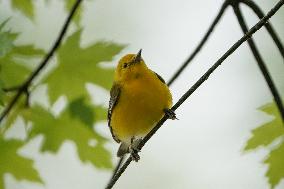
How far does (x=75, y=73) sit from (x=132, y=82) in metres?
0.28

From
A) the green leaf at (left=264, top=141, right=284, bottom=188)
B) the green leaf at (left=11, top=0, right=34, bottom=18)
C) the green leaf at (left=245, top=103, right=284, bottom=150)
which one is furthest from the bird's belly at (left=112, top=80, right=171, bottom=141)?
the green leaf at (left=11, top=0, right=34, bottom=18)

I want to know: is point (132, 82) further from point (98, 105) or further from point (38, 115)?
point (38, 115)

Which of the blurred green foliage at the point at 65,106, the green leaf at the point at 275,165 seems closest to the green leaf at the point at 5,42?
the blurred green foliage at the point at 65,106

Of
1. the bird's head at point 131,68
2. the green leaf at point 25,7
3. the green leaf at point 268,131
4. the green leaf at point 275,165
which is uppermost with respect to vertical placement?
the green leaf at point 25,7

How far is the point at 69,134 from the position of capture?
2621mm

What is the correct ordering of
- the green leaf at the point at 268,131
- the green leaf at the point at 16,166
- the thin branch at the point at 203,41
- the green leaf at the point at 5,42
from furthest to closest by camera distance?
the green leaf at the point at 16,166, the green leaf at the point at 268,131, the thin branch at the point at 203,41, the green leaf at the point at 5,42

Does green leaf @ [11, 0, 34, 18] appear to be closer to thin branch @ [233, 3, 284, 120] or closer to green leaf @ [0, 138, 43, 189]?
green leaf @ [0, 138, 43, 189]

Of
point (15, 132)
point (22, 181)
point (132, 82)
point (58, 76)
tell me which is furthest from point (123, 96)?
point (15, 132)

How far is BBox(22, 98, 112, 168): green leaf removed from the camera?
2520 millimetres

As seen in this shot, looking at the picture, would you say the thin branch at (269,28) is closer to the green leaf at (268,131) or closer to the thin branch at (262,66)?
the thin branch at (262,66)

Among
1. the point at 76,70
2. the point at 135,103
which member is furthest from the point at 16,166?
the point at 135,103

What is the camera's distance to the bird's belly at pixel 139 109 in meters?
2.36

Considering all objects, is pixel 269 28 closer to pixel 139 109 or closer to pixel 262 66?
pixel 262 66

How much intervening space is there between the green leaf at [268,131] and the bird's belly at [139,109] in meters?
0.41
